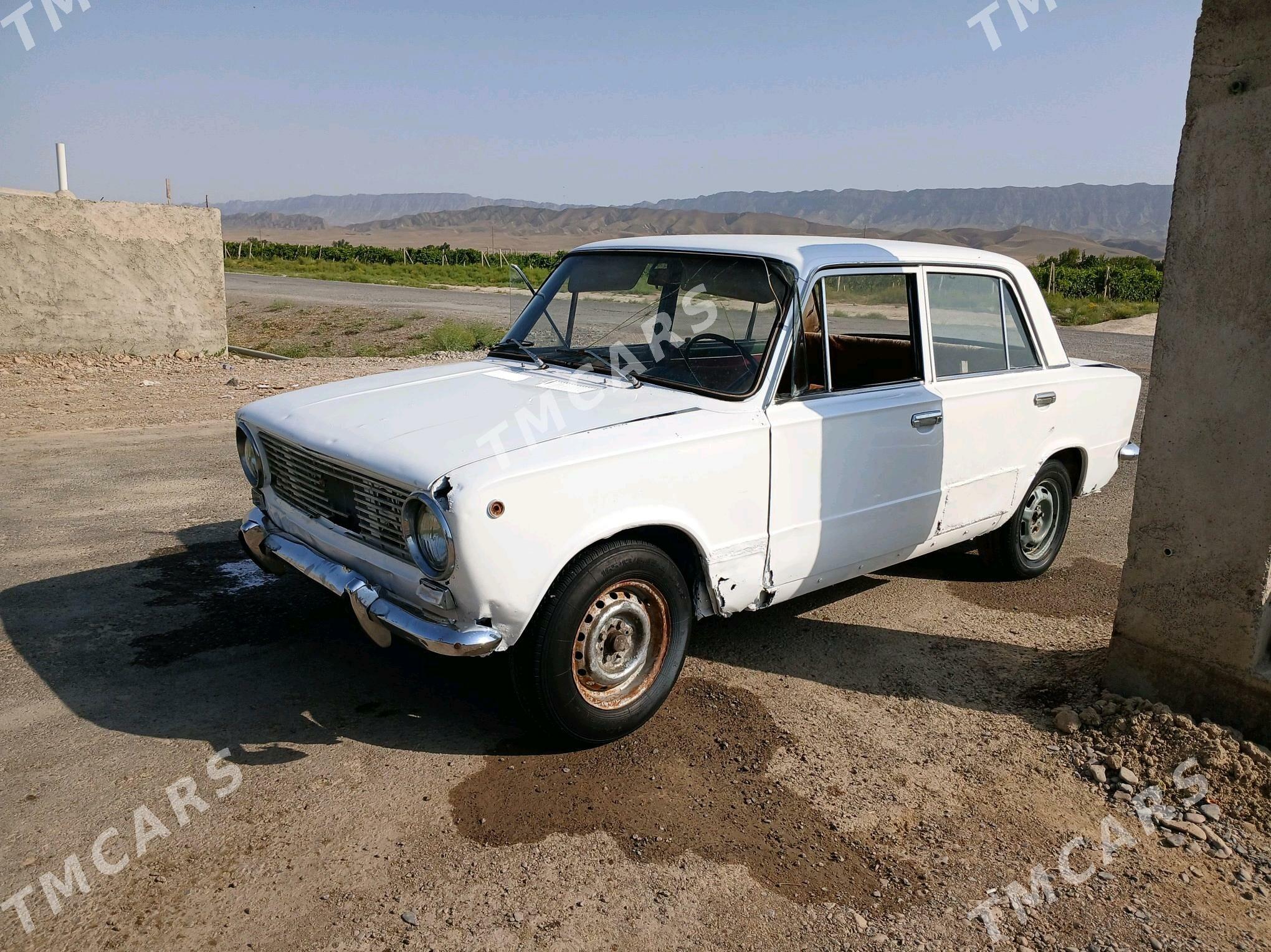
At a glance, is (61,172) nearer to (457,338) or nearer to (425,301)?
(457,338)

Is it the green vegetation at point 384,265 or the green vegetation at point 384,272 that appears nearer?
the green vegetation at point 384,272

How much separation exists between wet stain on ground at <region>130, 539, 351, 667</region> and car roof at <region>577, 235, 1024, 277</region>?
2317 mm

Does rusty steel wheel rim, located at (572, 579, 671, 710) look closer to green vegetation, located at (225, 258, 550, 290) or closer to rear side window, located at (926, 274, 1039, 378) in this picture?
rear side window, located at (926, 274, 1039, 378)

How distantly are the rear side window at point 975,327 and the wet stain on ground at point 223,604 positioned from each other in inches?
126

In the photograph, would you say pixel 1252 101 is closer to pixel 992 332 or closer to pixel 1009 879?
pixel 992 332

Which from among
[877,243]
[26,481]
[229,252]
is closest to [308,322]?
[26,481]

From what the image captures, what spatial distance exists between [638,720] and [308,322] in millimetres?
21891

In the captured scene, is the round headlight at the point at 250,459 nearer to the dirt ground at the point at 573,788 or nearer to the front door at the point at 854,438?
the dirt ground at the point at 573,788

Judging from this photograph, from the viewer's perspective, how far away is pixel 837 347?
4.34 metres

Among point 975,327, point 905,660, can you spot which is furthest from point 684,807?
point 975,327

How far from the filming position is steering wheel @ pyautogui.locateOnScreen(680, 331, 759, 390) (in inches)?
156

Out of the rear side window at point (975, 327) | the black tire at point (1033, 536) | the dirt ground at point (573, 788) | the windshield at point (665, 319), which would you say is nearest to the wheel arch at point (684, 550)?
the dirt ground at point (573, 788)

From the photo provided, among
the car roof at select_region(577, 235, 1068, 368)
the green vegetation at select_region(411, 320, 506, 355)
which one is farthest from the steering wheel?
the green vegetation at select_region(411, 320, 506, 355)

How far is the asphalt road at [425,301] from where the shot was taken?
19578 mm
